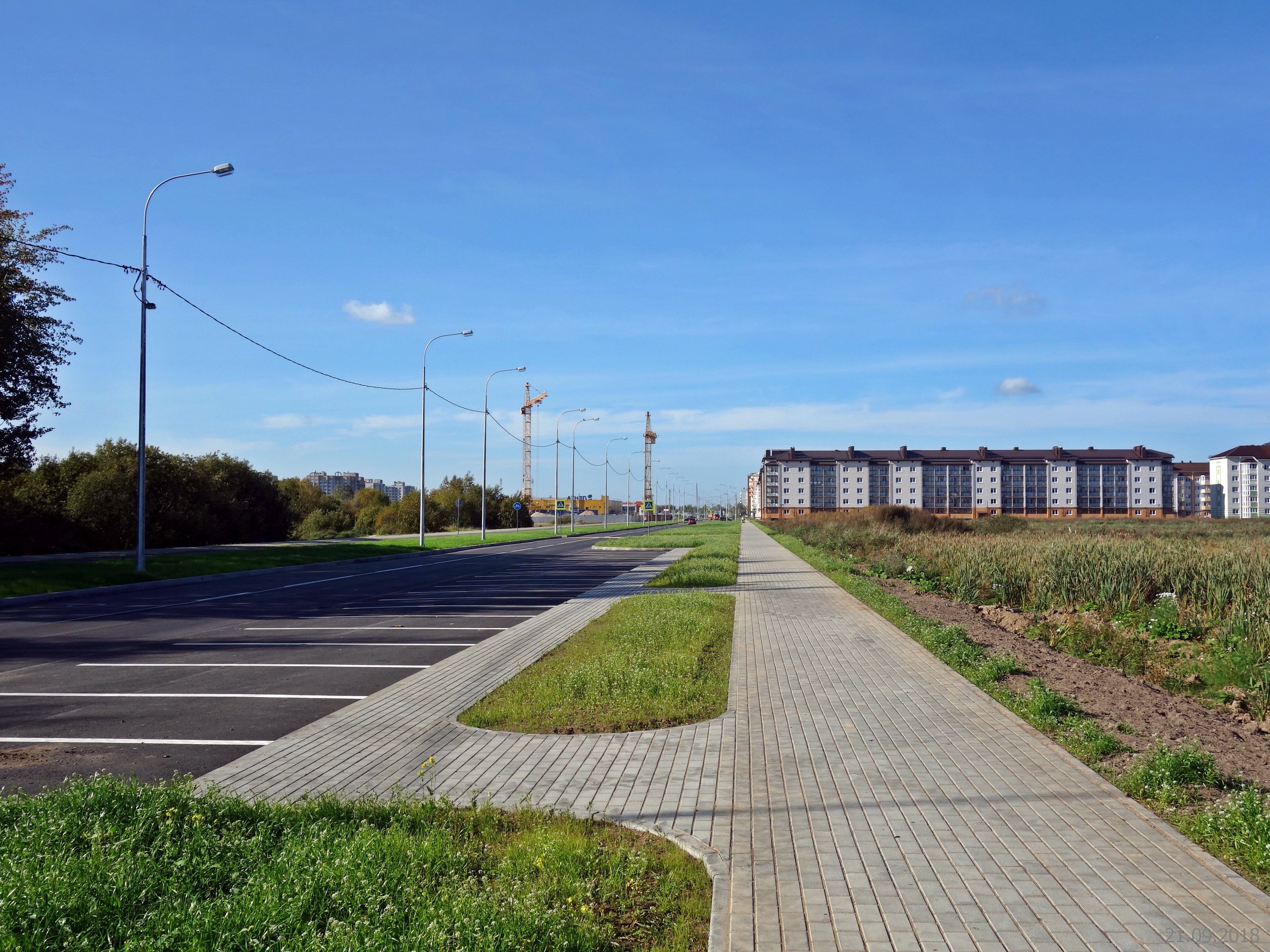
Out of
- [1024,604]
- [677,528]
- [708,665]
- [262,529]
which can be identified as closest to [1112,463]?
[677,528]

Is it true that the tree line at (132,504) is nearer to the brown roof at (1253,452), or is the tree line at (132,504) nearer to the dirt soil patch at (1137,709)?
the dirt soil patch at (1137,709)

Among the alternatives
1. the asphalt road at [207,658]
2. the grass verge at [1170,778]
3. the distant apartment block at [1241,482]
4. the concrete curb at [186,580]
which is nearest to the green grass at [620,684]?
the asphalt road at [207,658]

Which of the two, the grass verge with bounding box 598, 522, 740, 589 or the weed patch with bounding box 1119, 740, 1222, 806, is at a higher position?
the weed patch with bounding box 1119, 740, 1222, 806

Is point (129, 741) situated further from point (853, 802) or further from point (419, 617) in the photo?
point (419, 617)

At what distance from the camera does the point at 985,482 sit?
122 metres

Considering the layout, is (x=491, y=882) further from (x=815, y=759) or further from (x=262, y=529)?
(x=262, y=529)

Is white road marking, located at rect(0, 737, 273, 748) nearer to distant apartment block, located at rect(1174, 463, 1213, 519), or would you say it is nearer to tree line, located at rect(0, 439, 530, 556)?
tree line, located at rect(0, 439, 530, 556)

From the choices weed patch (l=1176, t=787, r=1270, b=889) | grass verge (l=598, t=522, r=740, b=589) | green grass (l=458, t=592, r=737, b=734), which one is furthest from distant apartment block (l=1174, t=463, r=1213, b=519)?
weed patch (l=1176, t=787, r=1270, b=889)

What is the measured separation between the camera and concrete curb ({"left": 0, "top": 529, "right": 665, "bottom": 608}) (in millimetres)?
19516

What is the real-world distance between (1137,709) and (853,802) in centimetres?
371

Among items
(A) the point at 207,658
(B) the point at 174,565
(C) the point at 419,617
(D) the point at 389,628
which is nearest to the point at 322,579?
(B) the point at 174,565

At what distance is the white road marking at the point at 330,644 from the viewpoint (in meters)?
12.4

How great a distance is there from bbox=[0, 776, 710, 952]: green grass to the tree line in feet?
124

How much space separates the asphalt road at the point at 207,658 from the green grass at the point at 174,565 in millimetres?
1174
